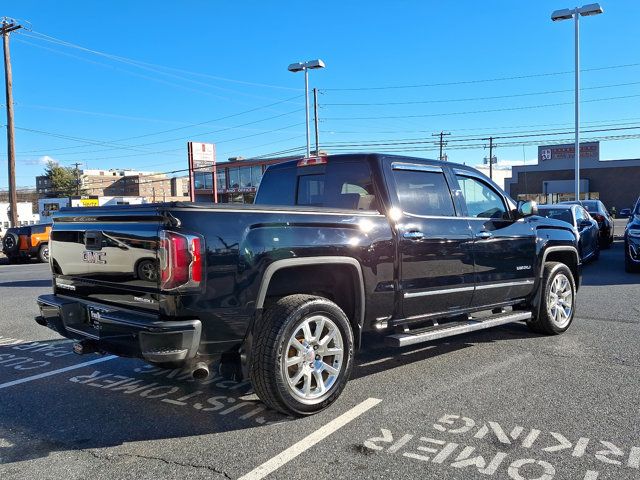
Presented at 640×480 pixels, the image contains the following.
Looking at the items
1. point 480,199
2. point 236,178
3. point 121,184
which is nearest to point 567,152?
point 236,178

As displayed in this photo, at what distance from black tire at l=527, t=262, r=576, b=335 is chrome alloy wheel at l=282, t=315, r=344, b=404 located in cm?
307

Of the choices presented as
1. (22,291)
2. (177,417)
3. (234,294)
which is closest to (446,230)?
(234,294)

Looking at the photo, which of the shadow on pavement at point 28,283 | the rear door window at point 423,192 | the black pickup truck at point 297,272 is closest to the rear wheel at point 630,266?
the black pickup truck at point 297,272

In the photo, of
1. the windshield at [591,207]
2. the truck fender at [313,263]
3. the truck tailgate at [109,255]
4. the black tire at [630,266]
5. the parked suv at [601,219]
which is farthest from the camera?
the windshield at [591,207]

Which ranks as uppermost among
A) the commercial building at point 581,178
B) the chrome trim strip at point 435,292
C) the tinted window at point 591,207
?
the commercial building at point 581,178

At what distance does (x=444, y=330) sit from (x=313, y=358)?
144 cm

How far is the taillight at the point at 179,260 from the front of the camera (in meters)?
3.52

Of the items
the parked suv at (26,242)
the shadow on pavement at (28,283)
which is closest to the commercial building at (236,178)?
the parked suv at (26,242)

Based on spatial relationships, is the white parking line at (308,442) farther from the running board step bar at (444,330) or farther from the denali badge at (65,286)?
the denali badge at (65,286)

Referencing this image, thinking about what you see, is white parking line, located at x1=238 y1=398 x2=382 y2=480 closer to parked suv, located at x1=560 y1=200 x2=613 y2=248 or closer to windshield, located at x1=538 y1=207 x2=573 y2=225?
windshield, located at x1=538 y1=207 x2=573 y2=225

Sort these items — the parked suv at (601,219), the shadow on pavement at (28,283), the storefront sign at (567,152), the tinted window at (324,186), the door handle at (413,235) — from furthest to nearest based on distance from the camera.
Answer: the storefront sign at (567,152)
the parked suv at (601,219)
the shadow on pavement at (28,283)
the tinted window at (324,186)
the door handle at (413,235)

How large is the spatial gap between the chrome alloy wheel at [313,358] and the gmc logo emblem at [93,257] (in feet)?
4.84

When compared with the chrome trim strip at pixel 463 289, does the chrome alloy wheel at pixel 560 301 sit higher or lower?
lower

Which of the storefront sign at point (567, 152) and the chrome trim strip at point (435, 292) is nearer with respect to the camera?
the chrome trim strip at point (435, 292)
